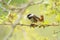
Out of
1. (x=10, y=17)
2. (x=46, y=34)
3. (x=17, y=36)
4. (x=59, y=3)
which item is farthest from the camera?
(x=17, y=36)

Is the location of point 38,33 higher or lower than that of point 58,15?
lower

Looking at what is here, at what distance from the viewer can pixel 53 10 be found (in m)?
2.29

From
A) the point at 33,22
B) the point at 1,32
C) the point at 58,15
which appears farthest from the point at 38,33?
the point at 33,22

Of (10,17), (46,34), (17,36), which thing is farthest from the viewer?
(17,36)

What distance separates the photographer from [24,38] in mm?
3811

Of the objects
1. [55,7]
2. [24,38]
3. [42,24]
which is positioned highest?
[55,7]

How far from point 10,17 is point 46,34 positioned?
1.86 meters

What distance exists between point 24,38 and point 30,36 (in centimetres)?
10

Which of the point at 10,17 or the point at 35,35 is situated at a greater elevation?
the point at 10,17

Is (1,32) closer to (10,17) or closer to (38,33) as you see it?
(38,33)

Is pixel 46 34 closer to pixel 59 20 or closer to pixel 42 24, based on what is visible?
pixel 59 20

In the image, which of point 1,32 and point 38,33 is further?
point 1,32

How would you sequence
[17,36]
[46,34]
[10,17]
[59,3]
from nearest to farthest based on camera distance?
[10,17]
[59,3]
[46,34]
[17,36]

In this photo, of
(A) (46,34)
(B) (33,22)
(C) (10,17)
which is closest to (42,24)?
(B) (33,22)
